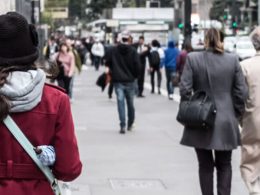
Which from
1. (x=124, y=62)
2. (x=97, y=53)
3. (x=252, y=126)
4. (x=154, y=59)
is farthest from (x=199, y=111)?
(x=97, y=53)

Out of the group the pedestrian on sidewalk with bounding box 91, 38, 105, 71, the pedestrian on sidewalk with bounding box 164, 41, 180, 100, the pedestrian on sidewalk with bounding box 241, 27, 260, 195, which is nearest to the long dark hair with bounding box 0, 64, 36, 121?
the pedestrian on sidewalk with bounding box 241, 27, 260, 195

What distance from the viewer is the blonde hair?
7578 millimetres

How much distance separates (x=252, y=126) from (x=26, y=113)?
3.98 m

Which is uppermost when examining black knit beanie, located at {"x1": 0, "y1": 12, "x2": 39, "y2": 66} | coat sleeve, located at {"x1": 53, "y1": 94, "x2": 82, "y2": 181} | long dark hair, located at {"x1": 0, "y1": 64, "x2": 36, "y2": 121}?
black knit beanie, located at {"x1": 0, "y1": 12, "x2": 39, "y2": 66}

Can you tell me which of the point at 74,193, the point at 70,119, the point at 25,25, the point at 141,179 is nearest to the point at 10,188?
the point at 70,119

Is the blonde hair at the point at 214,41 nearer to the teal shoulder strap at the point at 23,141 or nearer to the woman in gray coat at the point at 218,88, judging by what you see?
the woman in gray coat at the point at 218,88

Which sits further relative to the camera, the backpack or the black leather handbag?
the backpack

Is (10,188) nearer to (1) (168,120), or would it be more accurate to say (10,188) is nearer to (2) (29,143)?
(2) (29,143)

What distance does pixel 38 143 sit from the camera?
13.2 ft

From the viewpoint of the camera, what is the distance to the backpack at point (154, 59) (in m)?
24.2

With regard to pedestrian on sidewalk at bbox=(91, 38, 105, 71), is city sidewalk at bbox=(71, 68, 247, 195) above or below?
above

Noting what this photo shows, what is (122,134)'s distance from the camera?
575 inches

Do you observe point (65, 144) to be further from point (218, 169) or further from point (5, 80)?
point (218, 169)

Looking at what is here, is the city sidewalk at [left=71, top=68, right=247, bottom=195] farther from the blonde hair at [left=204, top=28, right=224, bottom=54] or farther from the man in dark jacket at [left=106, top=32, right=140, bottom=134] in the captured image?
the blonde hair at [left=204, top=28, right=224, bottom=54]
